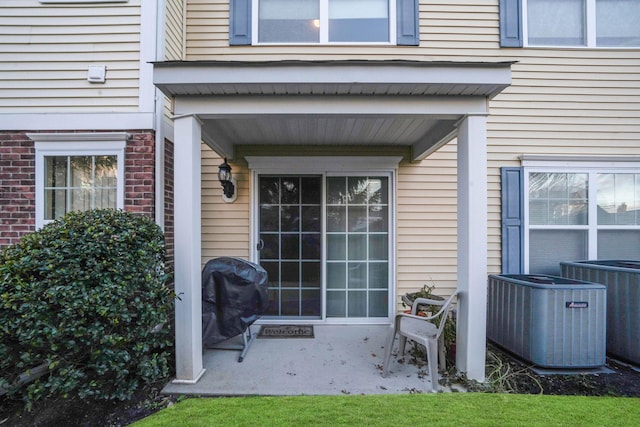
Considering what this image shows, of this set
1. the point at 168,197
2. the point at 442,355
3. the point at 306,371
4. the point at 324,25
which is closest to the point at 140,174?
the point at 168,197

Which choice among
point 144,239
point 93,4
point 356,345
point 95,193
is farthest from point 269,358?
point 93,4

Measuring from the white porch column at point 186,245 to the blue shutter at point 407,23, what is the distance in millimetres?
3157

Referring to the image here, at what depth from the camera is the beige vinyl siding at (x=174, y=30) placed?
372 centimetres

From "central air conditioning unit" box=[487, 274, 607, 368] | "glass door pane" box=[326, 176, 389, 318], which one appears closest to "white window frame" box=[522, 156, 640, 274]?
"central air conditioning unit" box=[487, 274, 607, 368]

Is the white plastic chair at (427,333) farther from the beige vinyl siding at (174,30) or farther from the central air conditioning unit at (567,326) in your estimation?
the beige vinyl siding at (174,30)

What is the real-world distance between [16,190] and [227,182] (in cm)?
219

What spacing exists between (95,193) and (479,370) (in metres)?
4.20

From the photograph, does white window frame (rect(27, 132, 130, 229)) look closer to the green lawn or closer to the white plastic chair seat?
the green lawn

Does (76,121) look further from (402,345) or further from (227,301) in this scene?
(402,345)

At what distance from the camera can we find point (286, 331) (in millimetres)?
4113

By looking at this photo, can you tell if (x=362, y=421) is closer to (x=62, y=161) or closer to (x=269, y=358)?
(x=269, y=358)

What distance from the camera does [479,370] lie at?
281 cm

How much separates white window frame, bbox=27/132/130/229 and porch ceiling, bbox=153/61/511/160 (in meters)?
1.05

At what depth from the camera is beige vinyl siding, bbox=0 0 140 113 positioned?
348 cm
